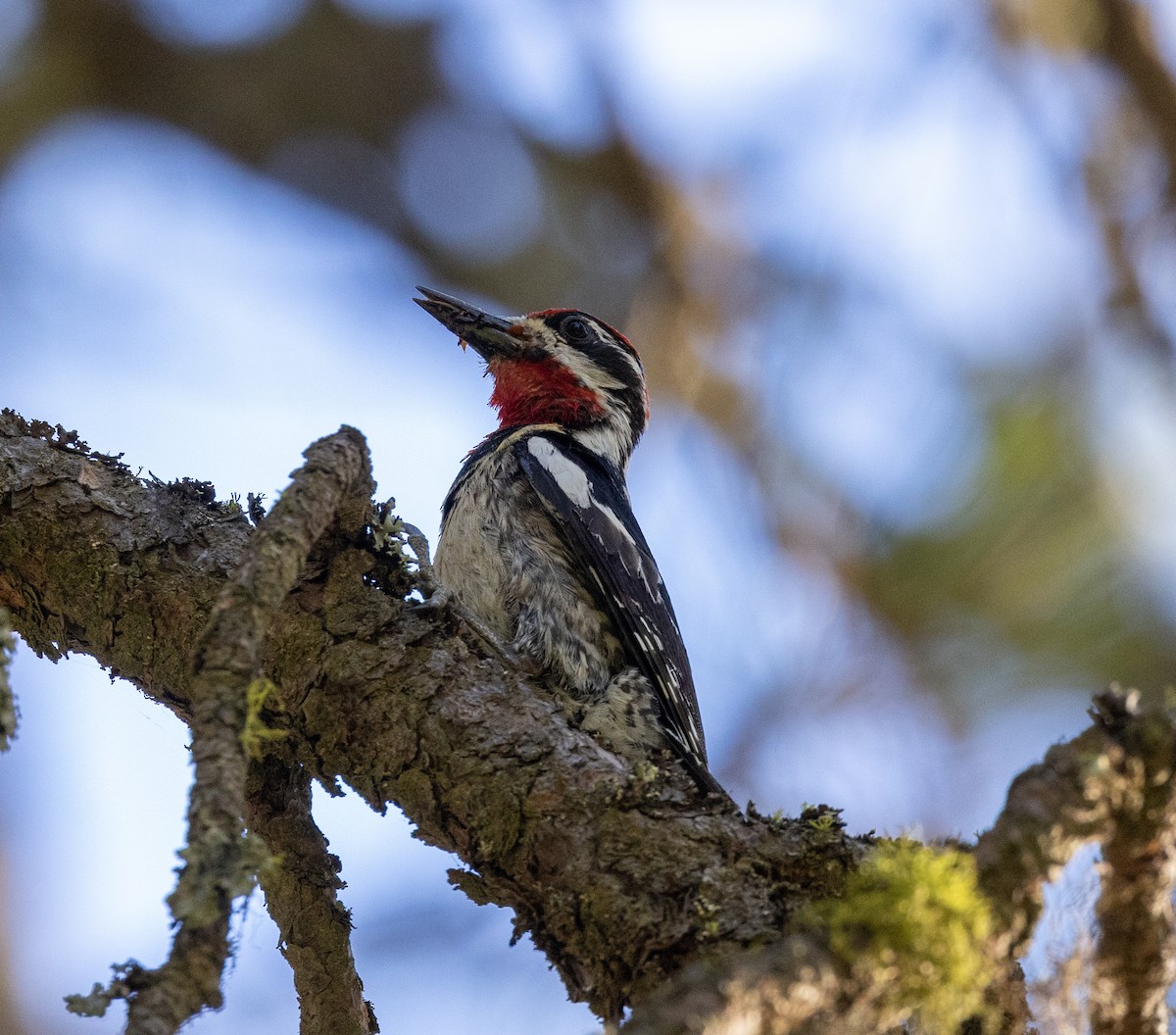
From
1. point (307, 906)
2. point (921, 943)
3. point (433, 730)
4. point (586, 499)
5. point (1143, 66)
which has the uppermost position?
point (1143, 66)

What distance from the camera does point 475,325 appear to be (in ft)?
13.2

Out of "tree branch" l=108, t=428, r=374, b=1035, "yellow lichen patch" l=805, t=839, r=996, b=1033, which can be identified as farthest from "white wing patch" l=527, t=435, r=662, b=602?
"yellow lichen patch" l=805, t=839, r=996, b=1033

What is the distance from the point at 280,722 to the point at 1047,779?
4.21 feet

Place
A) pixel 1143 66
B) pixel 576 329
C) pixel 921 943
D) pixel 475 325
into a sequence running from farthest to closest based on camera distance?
pixel 1143 66 < pixel 576 329 < pixel 475 325 < pixel 921 943

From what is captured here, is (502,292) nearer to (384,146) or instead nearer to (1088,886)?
(384,146)

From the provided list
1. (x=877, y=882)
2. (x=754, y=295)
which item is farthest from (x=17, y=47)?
(x=877, y=882)

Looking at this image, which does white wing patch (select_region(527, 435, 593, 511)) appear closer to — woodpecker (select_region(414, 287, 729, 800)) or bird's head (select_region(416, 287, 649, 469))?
woodpecker (select_region(414, 287, 729, 800))

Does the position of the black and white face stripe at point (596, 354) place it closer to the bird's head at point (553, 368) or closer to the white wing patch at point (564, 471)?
the bird's head at point (553, 368)

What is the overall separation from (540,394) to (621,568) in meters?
1.03

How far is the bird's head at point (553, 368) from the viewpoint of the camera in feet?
13.2

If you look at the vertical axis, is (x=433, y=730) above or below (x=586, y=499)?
below

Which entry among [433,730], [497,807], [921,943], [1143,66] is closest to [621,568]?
[433,730]

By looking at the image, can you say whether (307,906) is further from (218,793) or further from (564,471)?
(564,471)

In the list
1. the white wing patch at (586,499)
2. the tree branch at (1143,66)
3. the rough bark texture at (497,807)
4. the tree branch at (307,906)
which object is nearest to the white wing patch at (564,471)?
the white wing patch at (586,499)
